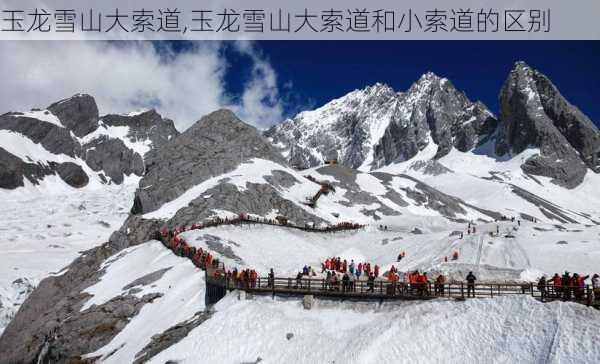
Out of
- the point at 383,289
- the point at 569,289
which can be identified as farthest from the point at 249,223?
the point at 569,289

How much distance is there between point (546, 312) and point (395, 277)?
30.0 feet

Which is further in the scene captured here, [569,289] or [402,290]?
[402,290]

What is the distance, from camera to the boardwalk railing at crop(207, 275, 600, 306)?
25516mm

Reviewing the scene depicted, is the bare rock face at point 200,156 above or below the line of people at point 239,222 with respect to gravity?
above

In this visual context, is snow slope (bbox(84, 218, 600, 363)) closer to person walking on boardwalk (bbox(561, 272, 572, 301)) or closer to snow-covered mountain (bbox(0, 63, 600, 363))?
snow-covered mountain (bbox(0, 63, 600, 363))

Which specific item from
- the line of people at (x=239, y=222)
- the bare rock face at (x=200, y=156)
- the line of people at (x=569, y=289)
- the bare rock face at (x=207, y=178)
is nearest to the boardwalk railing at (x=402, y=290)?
the line of people at (x=569, y=289)

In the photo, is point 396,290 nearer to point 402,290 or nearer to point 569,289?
point 402,290

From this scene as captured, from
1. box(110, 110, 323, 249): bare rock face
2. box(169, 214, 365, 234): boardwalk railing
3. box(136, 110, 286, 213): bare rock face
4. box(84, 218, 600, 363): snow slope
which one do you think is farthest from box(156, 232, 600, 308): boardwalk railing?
box(136, 110, 286, 213): bare rock face

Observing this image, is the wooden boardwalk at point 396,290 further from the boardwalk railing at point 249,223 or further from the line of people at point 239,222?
the boardwalk railing at point 249,223

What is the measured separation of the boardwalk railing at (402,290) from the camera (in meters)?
25.5

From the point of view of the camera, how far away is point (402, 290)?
29.7m

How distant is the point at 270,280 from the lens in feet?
110

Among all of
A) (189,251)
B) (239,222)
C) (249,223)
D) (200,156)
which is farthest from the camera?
(200,156)

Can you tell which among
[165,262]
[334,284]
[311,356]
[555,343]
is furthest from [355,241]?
[555,343]
